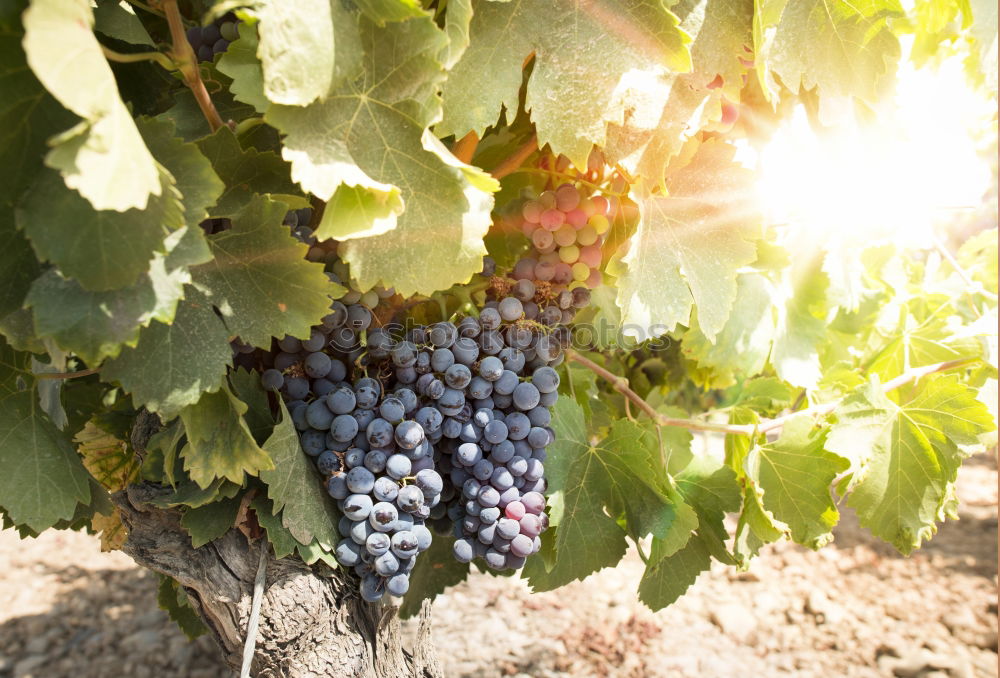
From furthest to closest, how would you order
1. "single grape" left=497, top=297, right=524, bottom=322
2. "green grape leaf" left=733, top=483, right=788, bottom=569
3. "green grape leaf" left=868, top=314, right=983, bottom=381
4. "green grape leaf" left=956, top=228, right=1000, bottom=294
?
1. "green grape leaf" left=956, top=228, right=1000, bottom=294
2. "green grape leaf" left=868, top=314, right=983, bottom=381
3. "green grape leaf" left=733, top=483, right=788, bottom=569
4. "single grape" left=497, top=297, right=524, bottom=322

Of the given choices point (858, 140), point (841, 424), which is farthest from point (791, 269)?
point (841, 424)

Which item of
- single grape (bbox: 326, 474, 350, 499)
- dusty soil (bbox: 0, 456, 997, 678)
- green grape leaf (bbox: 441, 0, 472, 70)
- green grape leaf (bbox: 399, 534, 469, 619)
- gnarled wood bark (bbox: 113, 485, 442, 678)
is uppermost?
green grape leaf (bbox: 441, 0, 472, 70)

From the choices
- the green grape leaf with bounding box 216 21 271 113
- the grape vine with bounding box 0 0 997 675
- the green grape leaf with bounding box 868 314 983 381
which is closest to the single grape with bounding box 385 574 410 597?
the grape vine with bounding box 0 0 997 675

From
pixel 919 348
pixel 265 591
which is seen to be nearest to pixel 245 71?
pixel 265 591

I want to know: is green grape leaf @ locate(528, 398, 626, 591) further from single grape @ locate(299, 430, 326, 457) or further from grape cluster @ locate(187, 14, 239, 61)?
grape cluster @ locate(187, 14, 239, 61)

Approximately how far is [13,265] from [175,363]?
0.53ft

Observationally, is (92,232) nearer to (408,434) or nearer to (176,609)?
(408,434)

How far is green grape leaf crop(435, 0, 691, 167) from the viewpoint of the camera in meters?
0.75

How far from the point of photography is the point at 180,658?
2264 millimetres

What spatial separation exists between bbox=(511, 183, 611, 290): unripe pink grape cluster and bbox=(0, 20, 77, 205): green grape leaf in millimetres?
564

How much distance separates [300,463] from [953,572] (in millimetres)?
2895

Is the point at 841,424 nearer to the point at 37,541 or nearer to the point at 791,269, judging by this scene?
the point at 791,269

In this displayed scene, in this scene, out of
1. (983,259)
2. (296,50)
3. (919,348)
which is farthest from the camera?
(983,259)

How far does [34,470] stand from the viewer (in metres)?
0.87
